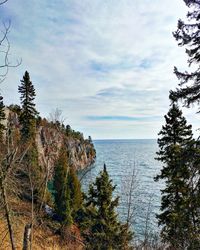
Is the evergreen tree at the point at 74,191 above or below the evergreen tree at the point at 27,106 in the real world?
below

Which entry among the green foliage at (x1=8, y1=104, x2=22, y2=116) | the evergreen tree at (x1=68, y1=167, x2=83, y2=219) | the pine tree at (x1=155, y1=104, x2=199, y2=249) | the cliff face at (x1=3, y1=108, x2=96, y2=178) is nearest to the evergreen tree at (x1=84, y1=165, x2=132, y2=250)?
the cliff face at (x1=3, y1=108, x2=96, y2=178)

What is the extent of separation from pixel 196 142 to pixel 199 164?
85 centimetres

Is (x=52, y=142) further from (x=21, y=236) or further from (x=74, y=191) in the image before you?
(x=74, y=191)

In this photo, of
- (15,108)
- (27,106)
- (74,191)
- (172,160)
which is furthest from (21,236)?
(15,108)

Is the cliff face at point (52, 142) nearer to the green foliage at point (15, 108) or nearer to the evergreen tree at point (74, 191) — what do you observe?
the evergreen tree at point (74, 191)

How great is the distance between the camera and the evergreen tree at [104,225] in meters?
18.9

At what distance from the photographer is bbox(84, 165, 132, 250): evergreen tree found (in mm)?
18891

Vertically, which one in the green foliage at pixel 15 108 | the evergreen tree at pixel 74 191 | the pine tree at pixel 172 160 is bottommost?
the evergreen tree at pixel 74 191

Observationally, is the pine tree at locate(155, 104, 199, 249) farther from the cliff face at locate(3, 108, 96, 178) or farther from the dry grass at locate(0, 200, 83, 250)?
the dry grass at locate(0, 200, 83, 250)

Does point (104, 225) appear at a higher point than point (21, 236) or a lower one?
higher

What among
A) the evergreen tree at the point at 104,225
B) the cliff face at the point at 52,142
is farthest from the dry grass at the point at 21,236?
the cliff face at the point at 52,142

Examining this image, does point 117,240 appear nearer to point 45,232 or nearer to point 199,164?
point 45,232

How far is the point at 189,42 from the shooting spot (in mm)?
10320

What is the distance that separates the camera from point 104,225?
19594mm
